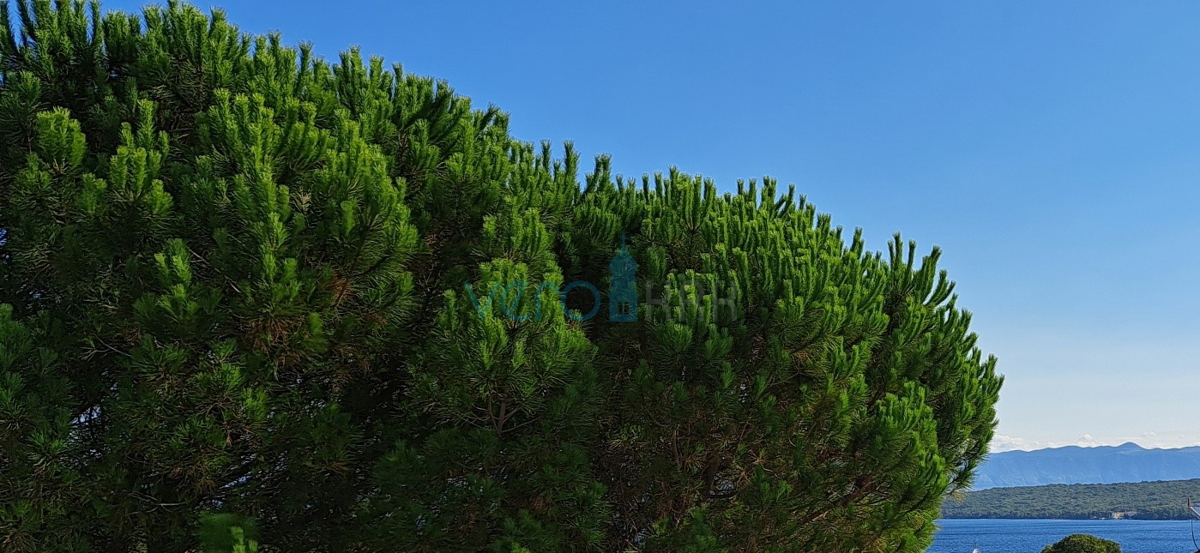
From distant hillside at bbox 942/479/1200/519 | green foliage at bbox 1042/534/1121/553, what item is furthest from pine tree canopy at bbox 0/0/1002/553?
distant hillside at bbox 942/479/1200/519

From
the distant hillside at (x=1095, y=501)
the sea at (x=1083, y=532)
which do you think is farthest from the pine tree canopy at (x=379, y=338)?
the distant hillside at (x=1095, y=501)

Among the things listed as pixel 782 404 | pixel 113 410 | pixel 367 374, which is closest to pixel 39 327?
pixel 113 410

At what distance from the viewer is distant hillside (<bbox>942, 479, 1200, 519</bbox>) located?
126 m

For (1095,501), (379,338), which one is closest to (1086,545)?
(379,338)

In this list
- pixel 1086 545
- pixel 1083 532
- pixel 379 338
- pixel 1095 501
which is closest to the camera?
pixel 379 338

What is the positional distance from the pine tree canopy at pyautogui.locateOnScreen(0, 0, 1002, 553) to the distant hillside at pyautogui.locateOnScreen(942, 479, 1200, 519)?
4861 inches

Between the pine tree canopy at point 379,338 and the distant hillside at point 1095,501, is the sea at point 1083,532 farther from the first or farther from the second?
the pine tree canopy at point 379,338

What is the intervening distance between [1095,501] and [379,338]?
516ft

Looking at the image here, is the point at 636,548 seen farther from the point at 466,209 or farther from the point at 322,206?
the point at 322,206

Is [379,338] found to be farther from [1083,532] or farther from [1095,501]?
[1095,501]

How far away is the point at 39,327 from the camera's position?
19.7 feet

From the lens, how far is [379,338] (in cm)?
661

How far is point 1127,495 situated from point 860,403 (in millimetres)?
160534

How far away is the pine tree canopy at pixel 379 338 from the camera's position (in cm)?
581
